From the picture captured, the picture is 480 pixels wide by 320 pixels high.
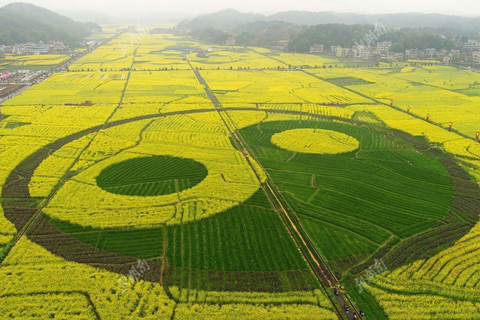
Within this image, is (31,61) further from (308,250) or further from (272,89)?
(308,250)

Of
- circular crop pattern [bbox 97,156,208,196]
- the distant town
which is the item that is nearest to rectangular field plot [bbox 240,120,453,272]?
circular crop pattern [bbox 97,156,208,196]

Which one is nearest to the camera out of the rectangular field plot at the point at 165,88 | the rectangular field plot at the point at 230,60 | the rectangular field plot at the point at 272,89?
the rectangular field plot at the point at 165,88

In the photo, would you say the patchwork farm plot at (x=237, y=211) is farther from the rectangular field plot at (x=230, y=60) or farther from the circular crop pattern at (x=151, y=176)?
the rectangular field plot at (x=230, y=60)

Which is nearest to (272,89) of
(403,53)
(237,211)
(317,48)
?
(237,211)

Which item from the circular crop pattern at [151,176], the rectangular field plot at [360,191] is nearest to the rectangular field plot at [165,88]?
the rectangular field plot at [360,191]

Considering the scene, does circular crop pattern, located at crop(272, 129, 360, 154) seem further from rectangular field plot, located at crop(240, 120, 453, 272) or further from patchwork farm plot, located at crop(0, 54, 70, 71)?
patchwork farm plot, located at crop(0, 54, 70, 71)

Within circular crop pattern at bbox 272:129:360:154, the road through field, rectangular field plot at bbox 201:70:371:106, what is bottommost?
the road through field
